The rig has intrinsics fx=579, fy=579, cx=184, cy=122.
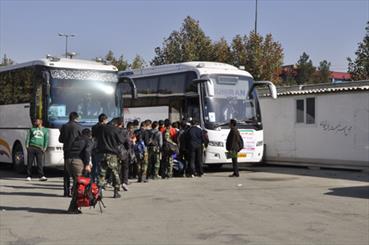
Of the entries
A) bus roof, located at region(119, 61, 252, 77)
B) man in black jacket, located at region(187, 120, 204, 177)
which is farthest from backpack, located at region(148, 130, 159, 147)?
bus roof, located at region(119, 61, 252, 77)

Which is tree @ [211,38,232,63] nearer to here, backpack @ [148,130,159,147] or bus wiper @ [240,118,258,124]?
bus wiper @ [240,118,258,124]

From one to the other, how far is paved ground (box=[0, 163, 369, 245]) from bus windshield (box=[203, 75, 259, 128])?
3277 mm

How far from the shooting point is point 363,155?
19.7 m

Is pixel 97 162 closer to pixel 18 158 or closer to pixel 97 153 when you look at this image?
pixel 97 153

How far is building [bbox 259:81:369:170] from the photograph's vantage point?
19953 mm

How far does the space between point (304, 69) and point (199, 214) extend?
93.3 metres

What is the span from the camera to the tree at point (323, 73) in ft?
302

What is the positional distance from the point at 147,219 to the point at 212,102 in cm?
955

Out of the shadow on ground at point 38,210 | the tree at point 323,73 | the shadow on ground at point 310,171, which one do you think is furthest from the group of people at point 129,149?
the tree at point 323,73

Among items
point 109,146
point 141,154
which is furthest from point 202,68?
point 109,146

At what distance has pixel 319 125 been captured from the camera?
2147 centimetres

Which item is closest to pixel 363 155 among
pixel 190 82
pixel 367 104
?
pixel 367 104

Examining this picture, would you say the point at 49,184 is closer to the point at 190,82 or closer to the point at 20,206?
the point at 20,206

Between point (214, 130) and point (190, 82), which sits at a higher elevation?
point (190, 82)
